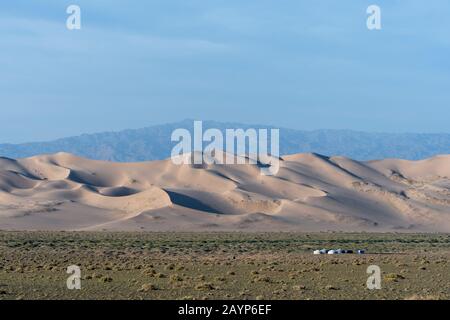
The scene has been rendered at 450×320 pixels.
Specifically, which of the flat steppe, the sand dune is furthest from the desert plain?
the sand dune

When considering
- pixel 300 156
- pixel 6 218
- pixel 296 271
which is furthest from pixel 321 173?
pixel 296 271

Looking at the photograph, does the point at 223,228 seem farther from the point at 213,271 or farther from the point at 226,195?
the point at 213,271

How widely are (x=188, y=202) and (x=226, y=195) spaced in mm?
6896

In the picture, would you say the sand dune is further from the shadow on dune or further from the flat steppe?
the flat steppe

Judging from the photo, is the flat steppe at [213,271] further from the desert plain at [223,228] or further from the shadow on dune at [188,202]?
the shadow on dune at [188,202]

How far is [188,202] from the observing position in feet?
287

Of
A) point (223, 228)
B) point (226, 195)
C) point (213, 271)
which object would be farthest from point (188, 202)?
point (213, 271)

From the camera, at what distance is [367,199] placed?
95750 millimetres

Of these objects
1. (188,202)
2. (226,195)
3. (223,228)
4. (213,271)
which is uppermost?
(226,195)

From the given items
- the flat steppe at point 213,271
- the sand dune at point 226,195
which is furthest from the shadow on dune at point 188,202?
the flat steppe at point 213,271

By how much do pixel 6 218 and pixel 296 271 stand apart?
57154 millimetres
